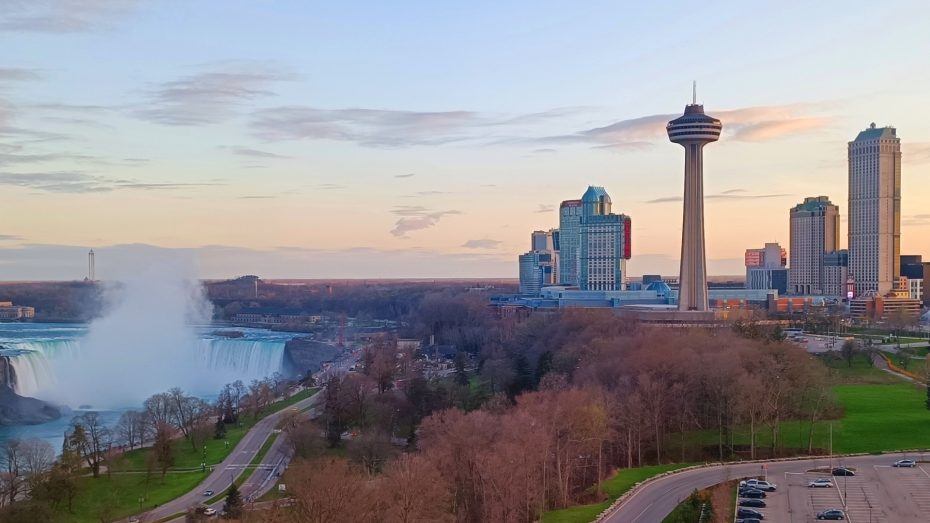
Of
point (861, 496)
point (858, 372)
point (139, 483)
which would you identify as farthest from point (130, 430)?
point (858, 372)

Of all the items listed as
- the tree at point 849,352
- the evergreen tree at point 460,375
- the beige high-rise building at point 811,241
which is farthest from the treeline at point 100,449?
the beige high-rise building at point 811,241

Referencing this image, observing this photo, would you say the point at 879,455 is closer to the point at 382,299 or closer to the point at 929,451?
the point at 929,451

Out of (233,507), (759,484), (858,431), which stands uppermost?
(858,431)

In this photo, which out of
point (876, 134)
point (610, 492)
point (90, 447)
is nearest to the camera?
point (610, 492)

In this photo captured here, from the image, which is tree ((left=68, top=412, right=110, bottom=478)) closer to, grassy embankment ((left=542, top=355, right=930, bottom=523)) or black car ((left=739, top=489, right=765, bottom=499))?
grassy embankment ((left=542, top=355, right=930, bottom=523))

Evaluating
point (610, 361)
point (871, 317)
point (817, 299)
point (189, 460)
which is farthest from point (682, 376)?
point (817, 299)

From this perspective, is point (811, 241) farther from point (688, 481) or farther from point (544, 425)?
point (544, 425)

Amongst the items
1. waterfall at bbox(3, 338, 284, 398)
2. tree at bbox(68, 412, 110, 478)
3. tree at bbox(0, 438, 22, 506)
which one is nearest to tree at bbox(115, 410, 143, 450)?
tree at bbox(68, 412, 110, 478)
